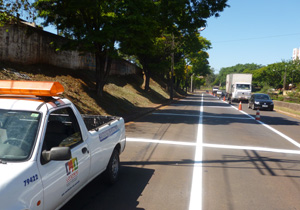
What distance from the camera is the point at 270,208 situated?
418 centimetres

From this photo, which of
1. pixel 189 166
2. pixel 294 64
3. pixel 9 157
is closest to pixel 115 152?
pixel 189 166

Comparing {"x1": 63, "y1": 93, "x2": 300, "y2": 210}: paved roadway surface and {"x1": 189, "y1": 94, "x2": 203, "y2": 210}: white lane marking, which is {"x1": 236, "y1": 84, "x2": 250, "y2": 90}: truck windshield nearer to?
{"x1": 63, "y1": 93, "x2": 300, "y2": 210}: paved roadway surface

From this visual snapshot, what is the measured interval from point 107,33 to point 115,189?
9362 millimetres

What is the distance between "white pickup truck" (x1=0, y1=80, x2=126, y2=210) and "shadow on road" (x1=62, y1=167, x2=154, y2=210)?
482 mm

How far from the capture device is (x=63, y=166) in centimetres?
319

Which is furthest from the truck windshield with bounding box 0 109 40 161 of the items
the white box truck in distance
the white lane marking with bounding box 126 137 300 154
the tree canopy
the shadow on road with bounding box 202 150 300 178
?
the white box truck in distance

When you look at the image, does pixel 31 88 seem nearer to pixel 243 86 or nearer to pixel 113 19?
pixel 113 19

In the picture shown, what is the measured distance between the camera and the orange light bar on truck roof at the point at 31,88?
3.04m

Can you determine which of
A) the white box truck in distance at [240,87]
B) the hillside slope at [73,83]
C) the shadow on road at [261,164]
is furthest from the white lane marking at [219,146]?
the white box truck in distance at [240,87]

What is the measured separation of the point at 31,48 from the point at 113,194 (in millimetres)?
12585

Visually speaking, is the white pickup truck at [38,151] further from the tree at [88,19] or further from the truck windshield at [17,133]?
the tree at [88,19]

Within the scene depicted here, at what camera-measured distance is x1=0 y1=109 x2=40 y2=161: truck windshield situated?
9.16 feet

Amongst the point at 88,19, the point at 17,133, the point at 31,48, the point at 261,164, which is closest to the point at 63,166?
the point at 17,133

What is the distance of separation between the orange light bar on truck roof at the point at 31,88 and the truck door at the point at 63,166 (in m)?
0.42
